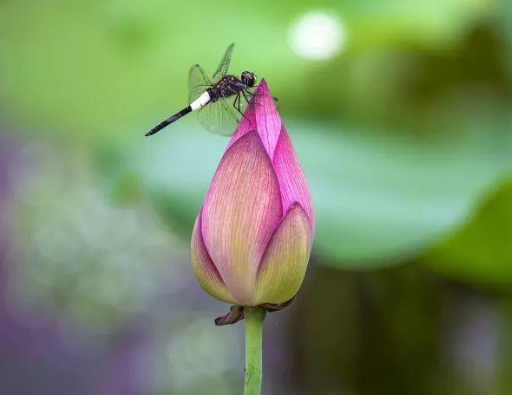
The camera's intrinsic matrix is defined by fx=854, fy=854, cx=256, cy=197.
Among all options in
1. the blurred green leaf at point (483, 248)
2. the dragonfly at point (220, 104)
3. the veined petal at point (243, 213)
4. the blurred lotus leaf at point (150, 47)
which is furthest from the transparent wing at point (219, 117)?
the blurred lotus leaf at point (150, 47)

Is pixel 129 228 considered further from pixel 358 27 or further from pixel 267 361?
pixel 358 27

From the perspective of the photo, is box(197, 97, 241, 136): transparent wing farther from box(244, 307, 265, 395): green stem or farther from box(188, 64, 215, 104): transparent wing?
box(244, 307, 265, 395): green stem

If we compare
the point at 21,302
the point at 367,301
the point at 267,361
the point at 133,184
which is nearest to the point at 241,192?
the point at 133,184

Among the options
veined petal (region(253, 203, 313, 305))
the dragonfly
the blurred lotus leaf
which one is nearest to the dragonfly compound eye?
the dragonfly

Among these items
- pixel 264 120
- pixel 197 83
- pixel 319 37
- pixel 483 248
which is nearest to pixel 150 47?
pixel 319 37

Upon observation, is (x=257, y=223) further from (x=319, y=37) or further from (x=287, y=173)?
(x=319, y=37)

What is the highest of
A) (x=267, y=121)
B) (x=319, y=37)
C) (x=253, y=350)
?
(x=319, y=37)

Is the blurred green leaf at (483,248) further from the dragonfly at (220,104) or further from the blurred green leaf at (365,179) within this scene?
the dragonfly at (220,104)
